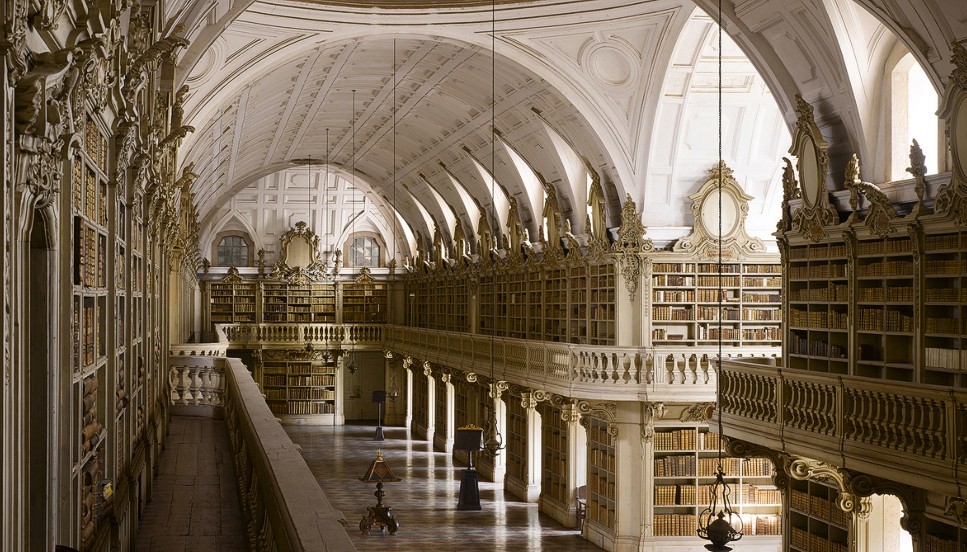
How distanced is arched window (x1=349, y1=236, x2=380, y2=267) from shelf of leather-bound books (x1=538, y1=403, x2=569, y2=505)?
51.6 feet

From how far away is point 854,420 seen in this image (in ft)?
32.9

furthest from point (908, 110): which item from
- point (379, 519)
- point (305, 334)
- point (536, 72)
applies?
point (305, 334)

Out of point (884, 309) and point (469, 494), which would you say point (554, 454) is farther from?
point (884, 309)

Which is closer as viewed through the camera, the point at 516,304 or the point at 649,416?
the point at 649,416

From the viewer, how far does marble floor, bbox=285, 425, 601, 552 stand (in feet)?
62.7

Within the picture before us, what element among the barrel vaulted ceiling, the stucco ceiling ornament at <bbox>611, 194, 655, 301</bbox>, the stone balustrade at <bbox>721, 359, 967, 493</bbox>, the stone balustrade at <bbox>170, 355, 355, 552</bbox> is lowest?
the stone balustrade at <bbox>721, 359, 967, 493</bbox>

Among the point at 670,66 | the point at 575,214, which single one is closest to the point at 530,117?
the point at 575,214

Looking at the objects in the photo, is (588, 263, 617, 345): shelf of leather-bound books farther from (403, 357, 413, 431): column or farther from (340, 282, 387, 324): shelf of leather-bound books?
(340, 282, 387, 324): shelf of leather-bound books

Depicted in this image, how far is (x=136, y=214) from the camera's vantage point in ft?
26.4

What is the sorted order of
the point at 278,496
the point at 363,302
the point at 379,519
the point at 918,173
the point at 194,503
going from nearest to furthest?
1. the point at 278,496
2. the point at 194,503
3. the point at 918,173
4. the point at 379,519
5. the point at 363,302

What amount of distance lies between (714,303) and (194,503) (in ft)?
38.4

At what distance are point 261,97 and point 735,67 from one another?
28.9 ft

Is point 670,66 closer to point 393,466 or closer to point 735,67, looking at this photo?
point 735,67

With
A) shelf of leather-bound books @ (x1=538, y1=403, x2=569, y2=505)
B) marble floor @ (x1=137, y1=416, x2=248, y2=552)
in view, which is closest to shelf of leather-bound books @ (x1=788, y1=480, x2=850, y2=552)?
marble floor @ (x1=137, y1=416, x2=248, y2=552)
